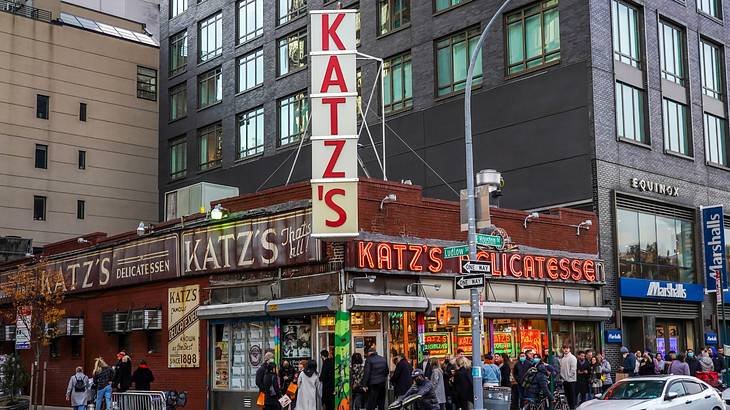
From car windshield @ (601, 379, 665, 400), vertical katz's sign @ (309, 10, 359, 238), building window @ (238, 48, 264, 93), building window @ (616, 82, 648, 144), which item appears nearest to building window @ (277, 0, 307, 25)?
building window @ (238, 48, 264, 93)

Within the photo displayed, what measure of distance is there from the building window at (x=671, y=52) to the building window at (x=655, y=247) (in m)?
5.83

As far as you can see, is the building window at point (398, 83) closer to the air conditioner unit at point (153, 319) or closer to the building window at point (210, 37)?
the building window at point (210, 37)

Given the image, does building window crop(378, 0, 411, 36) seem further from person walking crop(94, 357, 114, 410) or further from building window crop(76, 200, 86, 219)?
building window crop(76, 200, 86, 219)

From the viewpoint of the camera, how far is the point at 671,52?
3597 cm

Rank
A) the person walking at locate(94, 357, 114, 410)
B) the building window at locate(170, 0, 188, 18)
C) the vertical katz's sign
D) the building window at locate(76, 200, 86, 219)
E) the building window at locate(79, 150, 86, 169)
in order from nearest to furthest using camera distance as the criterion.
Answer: the vertical katz's sign → the person walking at locate(94, 357, 114, 410) → the building window at locate(76, 200, 86, 219) → the building window at locate(79, 150, 86, 169) → the building window at locate(170, 0, 188, 18)

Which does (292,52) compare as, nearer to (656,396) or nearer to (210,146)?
(210,146)

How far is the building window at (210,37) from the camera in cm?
5012

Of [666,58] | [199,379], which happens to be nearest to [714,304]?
[666,58]

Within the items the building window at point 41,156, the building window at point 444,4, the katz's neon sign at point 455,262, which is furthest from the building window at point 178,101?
the katz's neon sign at point 455,262

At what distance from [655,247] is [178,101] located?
3024 centimetres

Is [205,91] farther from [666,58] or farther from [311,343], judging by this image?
[311,343]

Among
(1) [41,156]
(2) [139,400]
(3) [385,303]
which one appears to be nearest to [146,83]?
(1) [41,156]

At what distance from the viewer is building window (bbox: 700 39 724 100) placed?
→ 37.8 m

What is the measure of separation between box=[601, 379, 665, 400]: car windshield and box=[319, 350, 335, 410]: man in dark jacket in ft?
22.6
